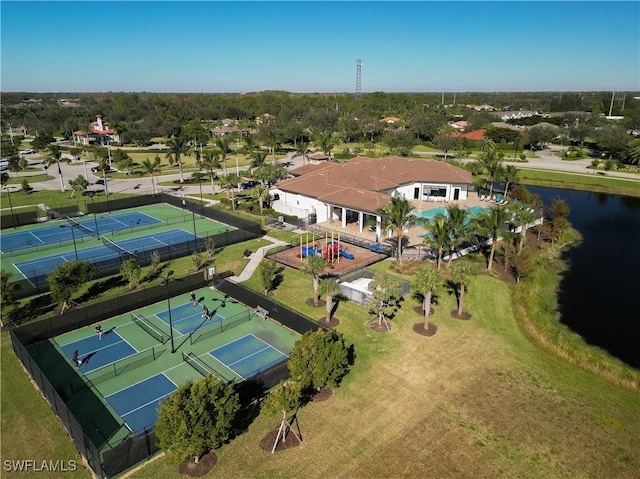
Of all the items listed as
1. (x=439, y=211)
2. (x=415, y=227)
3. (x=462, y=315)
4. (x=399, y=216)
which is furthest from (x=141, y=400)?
(x=439, y=211)

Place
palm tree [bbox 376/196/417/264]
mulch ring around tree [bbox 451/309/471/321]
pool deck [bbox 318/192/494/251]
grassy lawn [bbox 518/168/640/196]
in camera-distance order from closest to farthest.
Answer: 1. mulch ring around tree [bbox 451/309/471/321]
2. palm tree [bbox 376/196/417/264]
3. pool deck [bbox 318/192/494/251]
4. grassy lawn [bbox 518/168/640/196]

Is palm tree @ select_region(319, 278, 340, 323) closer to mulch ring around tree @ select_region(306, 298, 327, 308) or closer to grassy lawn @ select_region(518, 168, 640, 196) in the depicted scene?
mulch ring around tree @ select_region(306, 298, 327, 308)

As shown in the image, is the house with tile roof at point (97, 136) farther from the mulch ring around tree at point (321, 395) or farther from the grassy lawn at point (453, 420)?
the mulch ring around tree at point (321, 395)

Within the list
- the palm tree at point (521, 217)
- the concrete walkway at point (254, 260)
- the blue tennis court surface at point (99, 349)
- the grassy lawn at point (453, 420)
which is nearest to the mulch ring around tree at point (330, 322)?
the grassy lawn at point (453, 420)

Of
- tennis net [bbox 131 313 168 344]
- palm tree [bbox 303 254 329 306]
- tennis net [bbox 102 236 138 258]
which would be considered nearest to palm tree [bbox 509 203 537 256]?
palm tree [bbox 303 254 329 306]

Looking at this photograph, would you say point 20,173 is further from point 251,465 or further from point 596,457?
point 596,457

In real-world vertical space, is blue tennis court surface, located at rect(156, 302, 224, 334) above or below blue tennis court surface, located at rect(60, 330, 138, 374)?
above
